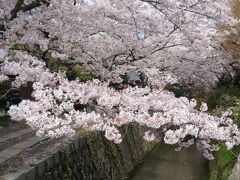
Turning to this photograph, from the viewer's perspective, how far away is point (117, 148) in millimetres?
15367

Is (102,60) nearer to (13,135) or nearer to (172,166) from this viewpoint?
(13,135)

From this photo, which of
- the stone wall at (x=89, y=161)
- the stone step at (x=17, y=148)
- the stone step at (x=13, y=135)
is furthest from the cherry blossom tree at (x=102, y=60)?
the stone step at (x=13, y=135)

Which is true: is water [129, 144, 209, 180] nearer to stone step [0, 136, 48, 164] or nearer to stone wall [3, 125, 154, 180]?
stone wall [3, 125, 154, 180]

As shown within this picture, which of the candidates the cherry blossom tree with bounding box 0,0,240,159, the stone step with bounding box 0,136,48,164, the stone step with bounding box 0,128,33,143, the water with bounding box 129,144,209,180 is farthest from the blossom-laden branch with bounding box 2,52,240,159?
the water with bounding box 129,144,209,180

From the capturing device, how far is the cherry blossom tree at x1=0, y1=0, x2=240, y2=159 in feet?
21.9

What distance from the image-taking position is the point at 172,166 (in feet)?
60.9

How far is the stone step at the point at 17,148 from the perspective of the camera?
28.0 feet

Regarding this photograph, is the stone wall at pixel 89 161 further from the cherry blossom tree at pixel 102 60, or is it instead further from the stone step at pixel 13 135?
the stone step at pixel 13 135

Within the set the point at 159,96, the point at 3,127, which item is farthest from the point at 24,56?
the point at 3,127

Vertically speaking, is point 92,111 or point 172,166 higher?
point 92,111

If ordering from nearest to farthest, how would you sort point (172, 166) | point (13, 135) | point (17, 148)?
point (17, 148)
point (13, 135)
point (172, 166)

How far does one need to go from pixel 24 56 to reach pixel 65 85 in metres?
1.45

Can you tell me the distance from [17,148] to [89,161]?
295 centimetres

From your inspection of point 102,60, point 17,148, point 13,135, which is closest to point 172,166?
point 102,60
